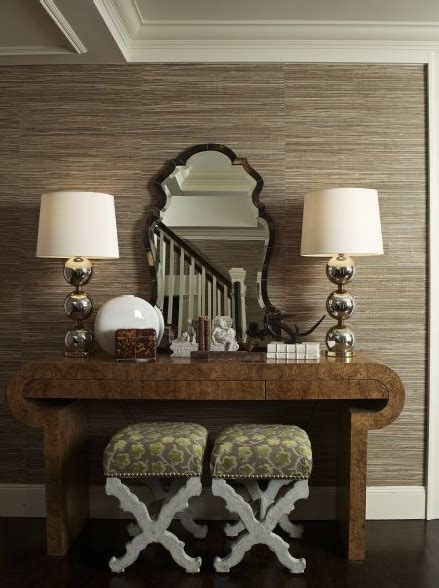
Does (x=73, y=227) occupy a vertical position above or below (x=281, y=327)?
above

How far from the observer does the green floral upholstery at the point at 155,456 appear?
268 centimetres

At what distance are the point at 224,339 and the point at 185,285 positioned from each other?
0.40 meters

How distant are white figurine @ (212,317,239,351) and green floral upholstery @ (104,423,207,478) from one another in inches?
21.5

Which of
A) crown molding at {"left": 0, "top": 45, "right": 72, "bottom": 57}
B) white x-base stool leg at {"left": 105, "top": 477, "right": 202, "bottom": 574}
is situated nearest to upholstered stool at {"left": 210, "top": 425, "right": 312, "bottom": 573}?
white x-base stool leg at {"left": 105, "top": 477, "right": 202, "bottom": 574}

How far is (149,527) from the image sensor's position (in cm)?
274

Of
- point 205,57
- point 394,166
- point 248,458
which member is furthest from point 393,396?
point 205,57

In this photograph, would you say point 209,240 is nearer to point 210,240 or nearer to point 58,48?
point 210,240

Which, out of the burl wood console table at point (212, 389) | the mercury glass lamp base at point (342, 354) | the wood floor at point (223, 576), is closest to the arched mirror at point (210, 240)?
the mercury glass lamp base at point (342, 354)

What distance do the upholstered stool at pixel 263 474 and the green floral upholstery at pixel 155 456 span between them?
9 cm

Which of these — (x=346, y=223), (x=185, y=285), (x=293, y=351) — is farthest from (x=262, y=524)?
(x=346, y=223)

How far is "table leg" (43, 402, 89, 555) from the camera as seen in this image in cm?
293

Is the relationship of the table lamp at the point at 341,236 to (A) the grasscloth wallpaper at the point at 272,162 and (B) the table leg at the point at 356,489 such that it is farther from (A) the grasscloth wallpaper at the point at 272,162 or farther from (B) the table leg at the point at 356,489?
(B) the table leg at the point at 356,489

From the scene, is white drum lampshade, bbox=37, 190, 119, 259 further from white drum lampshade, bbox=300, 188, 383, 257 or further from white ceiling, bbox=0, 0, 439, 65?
white drum lampshade, bbox=300, 188, 383, 257

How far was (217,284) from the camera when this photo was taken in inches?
133
